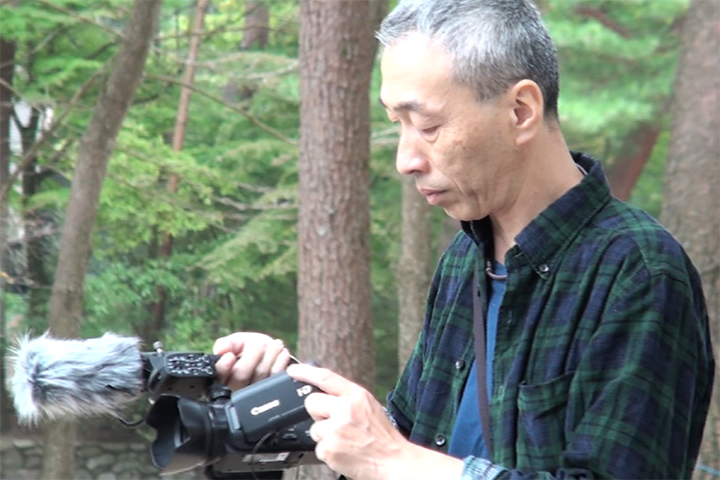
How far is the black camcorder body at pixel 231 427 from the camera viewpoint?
83.8 inches

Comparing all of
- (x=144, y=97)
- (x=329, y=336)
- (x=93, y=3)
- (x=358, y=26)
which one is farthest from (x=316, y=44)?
(x=144, y=97)

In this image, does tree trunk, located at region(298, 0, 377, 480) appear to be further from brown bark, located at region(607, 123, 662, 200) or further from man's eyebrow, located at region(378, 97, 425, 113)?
brown bark, located at region(607, 123, 662, 200)

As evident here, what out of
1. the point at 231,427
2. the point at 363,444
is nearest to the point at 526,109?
the point at 363,444

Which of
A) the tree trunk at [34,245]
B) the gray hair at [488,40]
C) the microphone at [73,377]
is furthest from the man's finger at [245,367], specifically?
the tree trunk at [34,245]

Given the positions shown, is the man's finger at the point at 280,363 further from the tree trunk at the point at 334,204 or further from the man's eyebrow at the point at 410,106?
the tree trunk at the point at 334,204

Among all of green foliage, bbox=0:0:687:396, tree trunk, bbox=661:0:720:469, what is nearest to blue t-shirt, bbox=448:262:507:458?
tree trunk, bbox=661:0:720:469

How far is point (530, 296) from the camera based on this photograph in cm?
193

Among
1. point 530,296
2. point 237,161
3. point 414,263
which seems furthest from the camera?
point 237,161

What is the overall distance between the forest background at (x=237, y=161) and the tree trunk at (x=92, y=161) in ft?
0.22

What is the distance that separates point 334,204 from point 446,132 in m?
4.83

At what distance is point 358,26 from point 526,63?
4839 millimetres

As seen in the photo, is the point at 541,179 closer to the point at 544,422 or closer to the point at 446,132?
the point at 446,132

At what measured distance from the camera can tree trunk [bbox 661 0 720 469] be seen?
21.1 feet

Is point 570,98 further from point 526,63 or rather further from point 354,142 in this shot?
point 526,63
